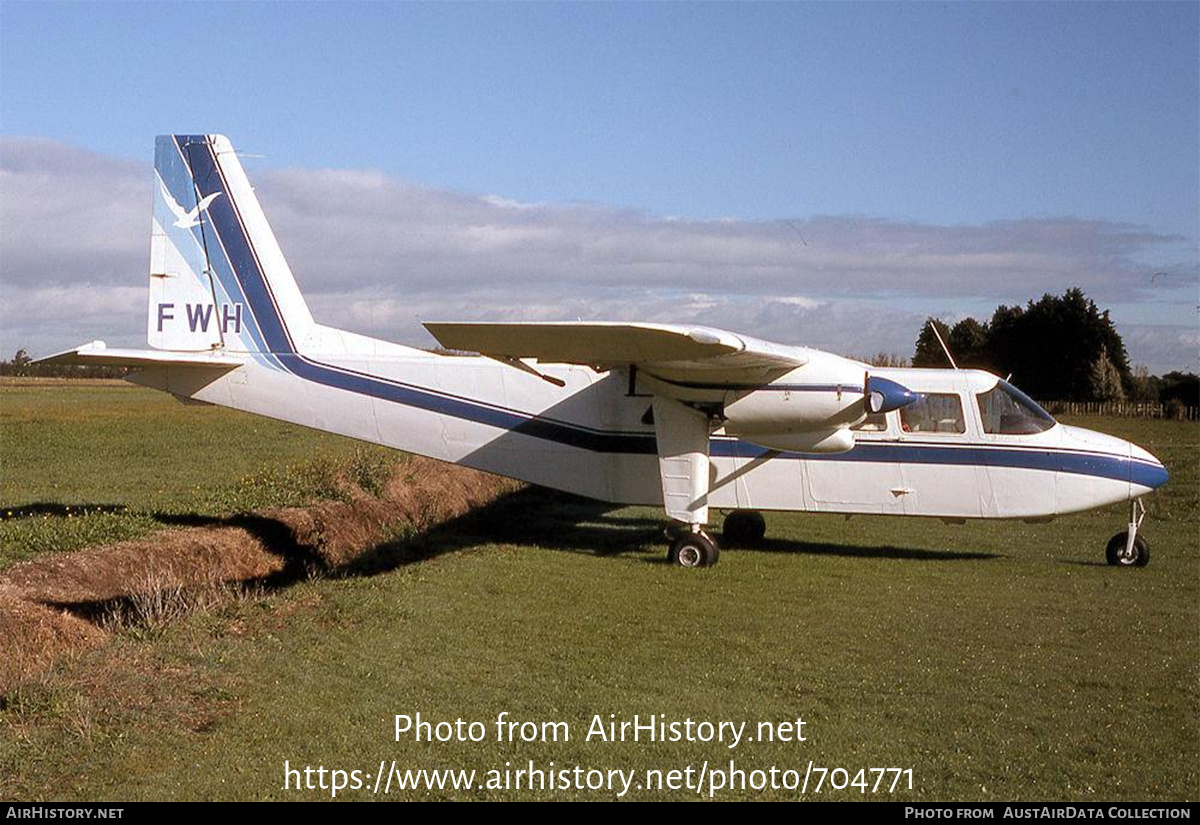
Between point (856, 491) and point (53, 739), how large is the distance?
10.2 m

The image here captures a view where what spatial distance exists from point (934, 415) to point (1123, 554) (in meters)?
2.79

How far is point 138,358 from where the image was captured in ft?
48.7

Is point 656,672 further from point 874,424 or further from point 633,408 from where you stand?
point 874,424

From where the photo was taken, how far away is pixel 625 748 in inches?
268

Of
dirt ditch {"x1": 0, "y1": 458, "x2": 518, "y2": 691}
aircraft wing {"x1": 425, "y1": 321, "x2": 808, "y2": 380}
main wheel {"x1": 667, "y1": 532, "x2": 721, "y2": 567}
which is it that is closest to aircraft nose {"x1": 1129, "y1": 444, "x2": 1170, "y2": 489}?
aircraft wing {"x1": 425, "y1": 321, "x2": 808, "y2": 380}

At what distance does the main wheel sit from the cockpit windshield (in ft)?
12.5

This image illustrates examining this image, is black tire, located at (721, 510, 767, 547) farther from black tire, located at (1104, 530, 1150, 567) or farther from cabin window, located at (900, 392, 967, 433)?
black tire, located at (1104, 530, 1150, 567)

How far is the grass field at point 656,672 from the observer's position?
21.4 feet

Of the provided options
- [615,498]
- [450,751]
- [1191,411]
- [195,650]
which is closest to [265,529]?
[615,498]

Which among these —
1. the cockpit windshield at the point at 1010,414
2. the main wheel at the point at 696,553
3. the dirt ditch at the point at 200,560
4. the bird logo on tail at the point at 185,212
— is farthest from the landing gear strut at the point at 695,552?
the bird logo on tail at the point at 185,212

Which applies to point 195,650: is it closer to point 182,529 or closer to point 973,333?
point 182,529

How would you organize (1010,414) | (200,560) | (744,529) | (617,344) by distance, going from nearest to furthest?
(617,344) → (200,560) → (1010,414) → (744,529)

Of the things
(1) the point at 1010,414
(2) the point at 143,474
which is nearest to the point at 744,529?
(1) the point at 1010,414

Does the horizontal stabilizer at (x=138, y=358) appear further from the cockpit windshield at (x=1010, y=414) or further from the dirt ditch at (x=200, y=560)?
the cockpit windshield at (x=1010, y=414)
